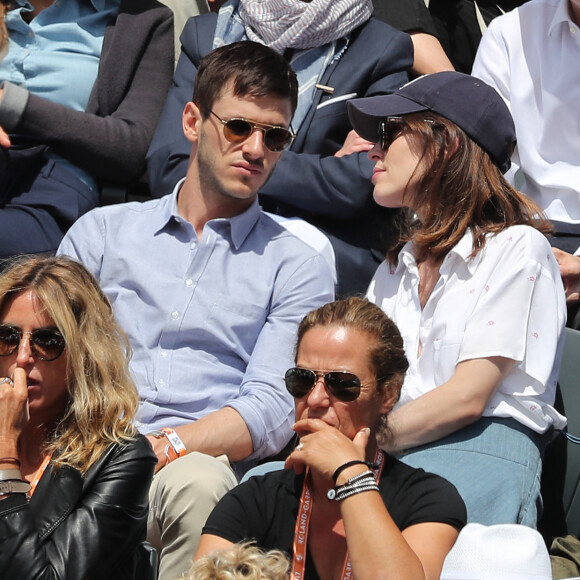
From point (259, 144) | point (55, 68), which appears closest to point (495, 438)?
point (259, 144)

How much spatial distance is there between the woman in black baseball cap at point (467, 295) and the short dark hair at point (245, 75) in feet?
1.01

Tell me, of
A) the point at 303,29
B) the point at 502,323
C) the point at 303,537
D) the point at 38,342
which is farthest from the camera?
the point at 303,29

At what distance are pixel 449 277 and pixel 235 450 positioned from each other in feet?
3.02

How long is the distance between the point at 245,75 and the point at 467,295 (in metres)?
1.28

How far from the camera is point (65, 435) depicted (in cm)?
290

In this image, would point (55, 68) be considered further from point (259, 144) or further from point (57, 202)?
point (259, 144)

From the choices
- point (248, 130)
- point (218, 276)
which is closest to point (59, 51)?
point (248, 130)

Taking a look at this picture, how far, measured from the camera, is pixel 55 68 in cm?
468

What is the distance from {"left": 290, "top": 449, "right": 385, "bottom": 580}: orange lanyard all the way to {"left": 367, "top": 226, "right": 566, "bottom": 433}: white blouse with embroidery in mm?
643

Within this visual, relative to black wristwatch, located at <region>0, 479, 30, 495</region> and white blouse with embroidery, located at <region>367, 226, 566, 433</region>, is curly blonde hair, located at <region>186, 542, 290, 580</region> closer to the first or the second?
black wristwatch, located at <region>0, 479, 30, 495</region>

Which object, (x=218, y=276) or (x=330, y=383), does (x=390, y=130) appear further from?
(x=330, y=383)

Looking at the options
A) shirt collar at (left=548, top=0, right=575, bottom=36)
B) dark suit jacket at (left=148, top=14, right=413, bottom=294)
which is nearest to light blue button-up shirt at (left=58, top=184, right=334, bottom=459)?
dark suit jacket at (left=148, top=14, right=413, bottom=294)

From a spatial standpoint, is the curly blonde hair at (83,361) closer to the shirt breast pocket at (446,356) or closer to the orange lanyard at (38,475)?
the orange lanyard at (38,475)

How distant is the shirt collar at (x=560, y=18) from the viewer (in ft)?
15.4
